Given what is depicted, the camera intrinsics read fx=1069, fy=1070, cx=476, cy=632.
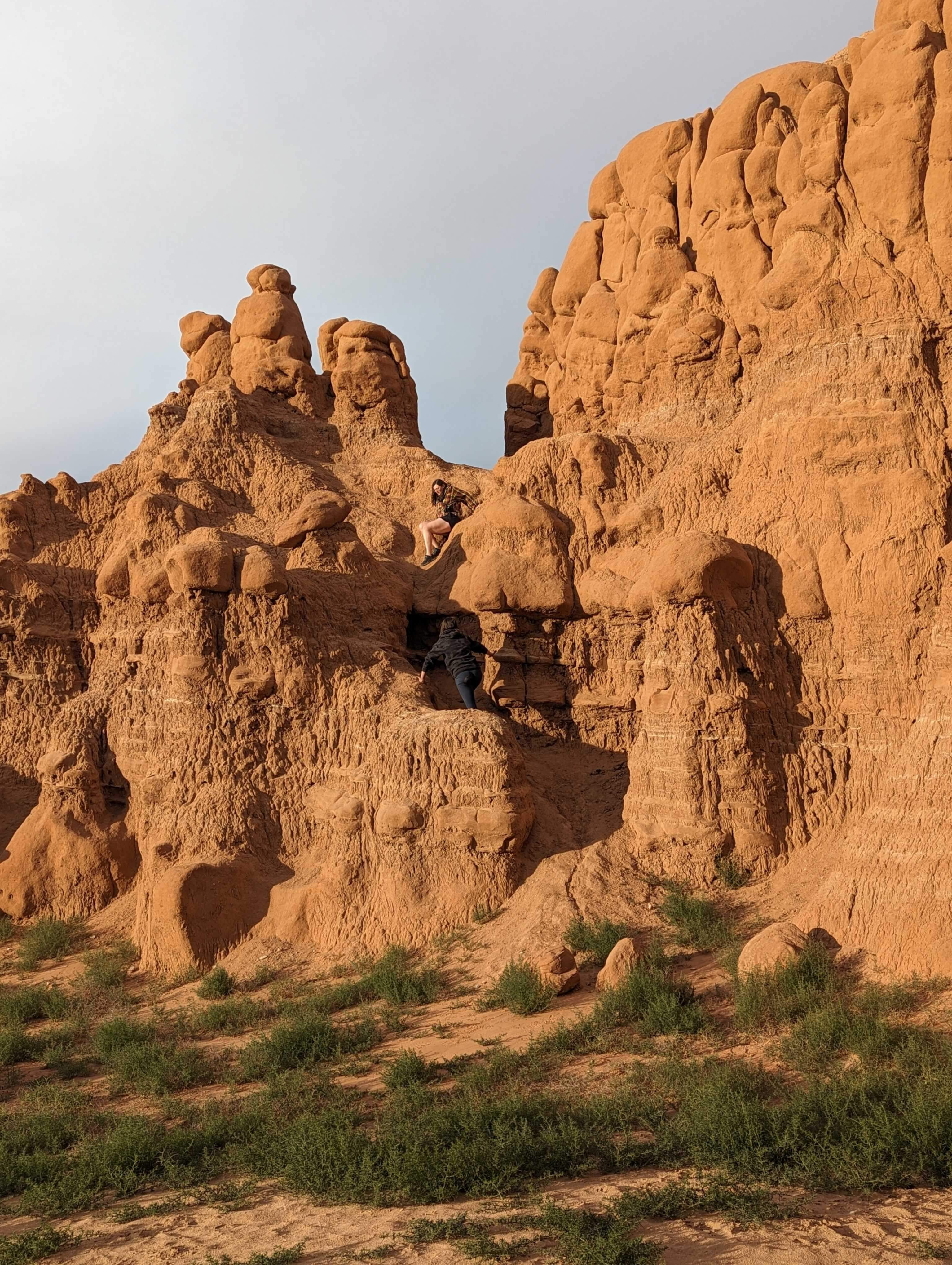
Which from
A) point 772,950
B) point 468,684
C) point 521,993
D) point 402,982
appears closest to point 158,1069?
point 402,982

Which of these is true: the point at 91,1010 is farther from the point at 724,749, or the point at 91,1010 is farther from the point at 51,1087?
the point at 724,749

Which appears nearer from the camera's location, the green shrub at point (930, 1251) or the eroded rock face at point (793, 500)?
the green shrub at point (930, 1251)

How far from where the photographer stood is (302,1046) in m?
9.42

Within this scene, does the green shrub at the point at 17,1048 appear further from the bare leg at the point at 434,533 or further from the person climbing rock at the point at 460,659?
the bare leg at the point at 434,533

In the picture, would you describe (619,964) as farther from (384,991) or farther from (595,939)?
(384,991)

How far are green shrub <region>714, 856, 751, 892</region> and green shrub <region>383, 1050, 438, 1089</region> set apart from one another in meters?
3.90

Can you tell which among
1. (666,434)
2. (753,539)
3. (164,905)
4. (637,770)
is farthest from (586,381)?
(164,905)

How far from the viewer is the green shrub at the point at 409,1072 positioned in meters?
8.40

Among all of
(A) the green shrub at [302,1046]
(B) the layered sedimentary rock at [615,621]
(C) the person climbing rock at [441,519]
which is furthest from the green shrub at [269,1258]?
(C) the person climbing rock at [441,519]

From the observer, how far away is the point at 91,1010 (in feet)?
36.6

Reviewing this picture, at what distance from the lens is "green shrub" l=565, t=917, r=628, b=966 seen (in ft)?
34.1

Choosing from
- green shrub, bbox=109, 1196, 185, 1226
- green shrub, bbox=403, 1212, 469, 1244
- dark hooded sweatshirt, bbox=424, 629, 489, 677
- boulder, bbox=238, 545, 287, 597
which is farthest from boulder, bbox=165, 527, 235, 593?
green shrub, bbox=403, 1212, 469, 1244

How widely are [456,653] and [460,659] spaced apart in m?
0.12

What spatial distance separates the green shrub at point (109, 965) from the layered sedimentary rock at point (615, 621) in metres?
0.43
